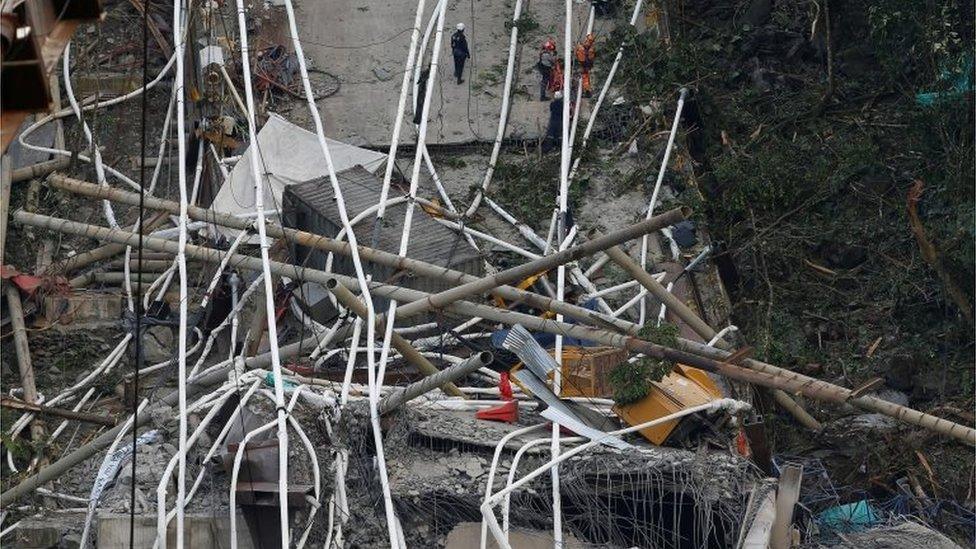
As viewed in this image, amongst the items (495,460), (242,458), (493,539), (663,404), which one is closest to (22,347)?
(242,458)

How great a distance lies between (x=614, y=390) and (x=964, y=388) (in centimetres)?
593

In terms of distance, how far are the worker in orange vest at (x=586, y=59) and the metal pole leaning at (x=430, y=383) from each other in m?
9.16

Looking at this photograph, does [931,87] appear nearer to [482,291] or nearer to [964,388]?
[964,388]

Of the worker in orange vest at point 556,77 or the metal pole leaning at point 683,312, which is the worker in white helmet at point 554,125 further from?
the metal pole leaning at point 683,312

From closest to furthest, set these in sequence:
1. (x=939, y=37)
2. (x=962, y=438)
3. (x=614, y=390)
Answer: (x=962, y=438)
(x=614, y=390)
(x=939, y=37)

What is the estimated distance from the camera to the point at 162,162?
24953 mm

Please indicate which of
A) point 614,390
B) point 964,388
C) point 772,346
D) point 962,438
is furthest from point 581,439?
point 964,388

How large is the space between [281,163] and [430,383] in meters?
7.50

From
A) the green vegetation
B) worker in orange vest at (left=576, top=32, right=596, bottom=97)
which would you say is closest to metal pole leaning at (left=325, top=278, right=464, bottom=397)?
the green vegetation

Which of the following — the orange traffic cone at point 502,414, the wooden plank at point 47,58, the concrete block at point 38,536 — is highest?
the wooden plank at point 47,58

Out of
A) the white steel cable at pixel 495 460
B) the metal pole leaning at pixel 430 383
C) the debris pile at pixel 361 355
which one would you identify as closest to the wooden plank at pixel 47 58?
the debris pile at pixel 361 355

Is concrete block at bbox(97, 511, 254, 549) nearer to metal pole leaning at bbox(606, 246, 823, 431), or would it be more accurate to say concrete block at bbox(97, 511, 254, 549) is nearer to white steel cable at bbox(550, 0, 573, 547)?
white steel cable at bbox(550, 0, 573, 547)

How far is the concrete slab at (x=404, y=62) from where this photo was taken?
25703 millimetres

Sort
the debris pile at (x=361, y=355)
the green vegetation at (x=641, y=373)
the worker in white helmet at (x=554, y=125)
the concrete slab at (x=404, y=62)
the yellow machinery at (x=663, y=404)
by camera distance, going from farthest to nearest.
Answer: the concrete slab at (x=404, y=62) → the worker in white helmet at (x=554, y=125) → the green vegetation at (x=641, y=373) → the yellow machinery at (x=663, y=404) → the debris pile at (x=361, y=355)
